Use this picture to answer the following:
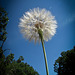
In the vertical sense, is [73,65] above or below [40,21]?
above

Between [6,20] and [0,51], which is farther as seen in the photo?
[6,20]

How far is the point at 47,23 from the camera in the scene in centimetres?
567

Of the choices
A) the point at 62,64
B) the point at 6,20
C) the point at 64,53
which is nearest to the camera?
the point at 6,20

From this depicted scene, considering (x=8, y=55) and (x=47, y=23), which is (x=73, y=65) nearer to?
(x=8, y=55)

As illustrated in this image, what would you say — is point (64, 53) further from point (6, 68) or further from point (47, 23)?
point (47, 23)

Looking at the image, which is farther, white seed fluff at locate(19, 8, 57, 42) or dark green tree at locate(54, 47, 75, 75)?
dark green tree at locate(54, 47, 75, 75)

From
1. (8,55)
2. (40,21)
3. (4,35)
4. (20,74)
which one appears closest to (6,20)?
(4,35)

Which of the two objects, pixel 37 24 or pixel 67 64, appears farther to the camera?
pixel 67 64

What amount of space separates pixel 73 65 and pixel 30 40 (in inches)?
637

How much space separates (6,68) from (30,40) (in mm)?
6589

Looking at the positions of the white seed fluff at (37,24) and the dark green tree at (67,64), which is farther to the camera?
the dark green tree at (67,64)

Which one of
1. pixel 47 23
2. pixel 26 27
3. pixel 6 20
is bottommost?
pixel 26 27

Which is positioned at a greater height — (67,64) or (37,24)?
(67,64)

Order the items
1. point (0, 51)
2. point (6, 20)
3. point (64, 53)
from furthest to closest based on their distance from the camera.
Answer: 1. point (64, 53)
2. point (6, 20)
3. point (0, 51)
